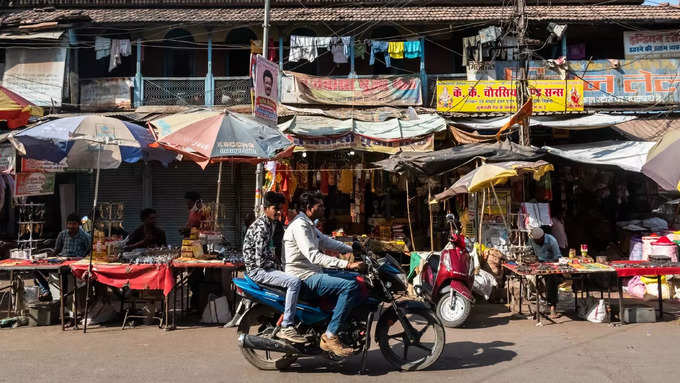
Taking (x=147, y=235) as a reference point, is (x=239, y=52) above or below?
above

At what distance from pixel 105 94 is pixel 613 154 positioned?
12.3 meters

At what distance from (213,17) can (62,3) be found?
517 centimetres

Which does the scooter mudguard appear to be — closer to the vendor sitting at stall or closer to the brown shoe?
the brown shoe

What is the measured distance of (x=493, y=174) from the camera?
8547 mm

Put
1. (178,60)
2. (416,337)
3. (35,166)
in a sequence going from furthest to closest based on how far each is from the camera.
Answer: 1. (178,60)
2. (35,166)
3. (416,337)

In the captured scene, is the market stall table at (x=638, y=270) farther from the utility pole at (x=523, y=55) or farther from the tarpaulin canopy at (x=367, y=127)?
the tarpaulin canopy at (x=367, y=127)

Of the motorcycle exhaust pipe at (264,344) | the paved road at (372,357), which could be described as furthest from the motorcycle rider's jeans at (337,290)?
the paved road at (372,357)

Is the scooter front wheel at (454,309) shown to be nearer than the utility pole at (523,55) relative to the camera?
Yes

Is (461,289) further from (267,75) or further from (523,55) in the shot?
(523,55)

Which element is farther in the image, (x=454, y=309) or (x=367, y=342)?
(x=454, y=309)

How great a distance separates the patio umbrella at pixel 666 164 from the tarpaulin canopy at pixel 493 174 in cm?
175

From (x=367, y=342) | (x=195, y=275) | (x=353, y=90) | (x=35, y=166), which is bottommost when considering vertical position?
(x=367, y=342)

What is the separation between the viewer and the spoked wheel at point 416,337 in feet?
16.8

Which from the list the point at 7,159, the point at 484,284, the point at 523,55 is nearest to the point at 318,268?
the point at 484,284
